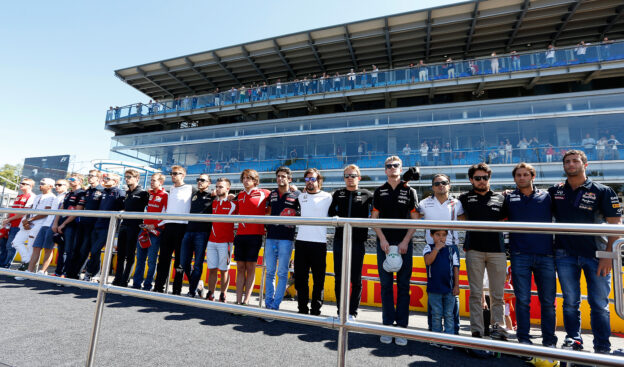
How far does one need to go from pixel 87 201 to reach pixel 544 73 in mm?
19158

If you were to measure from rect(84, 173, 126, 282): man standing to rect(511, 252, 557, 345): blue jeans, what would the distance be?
19.1 ft

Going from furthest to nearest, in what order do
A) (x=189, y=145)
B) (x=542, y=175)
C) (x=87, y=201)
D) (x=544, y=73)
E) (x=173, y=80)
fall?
(x=173, y=80) → (x=189, y=145) → (x=544, y=73) → (x=542, y=175) → (x=87, y=201)

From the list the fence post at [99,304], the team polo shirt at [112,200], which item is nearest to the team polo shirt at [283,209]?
the fence post at [99,304]

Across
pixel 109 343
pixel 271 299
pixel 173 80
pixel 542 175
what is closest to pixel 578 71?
pixel 542 175

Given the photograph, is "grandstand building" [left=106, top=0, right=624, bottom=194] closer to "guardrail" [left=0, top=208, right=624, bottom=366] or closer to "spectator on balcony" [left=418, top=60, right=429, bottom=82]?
"spectator on balcony" [left=418, top=60, right=429, bottom=82]

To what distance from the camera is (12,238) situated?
6234 millimetres

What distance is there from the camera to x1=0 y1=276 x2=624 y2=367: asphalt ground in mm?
2459

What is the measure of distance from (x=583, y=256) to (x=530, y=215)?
534 mm

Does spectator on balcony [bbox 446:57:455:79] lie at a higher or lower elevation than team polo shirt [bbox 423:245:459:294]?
higher

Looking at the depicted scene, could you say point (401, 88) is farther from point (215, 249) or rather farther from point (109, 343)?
point (109, 343)

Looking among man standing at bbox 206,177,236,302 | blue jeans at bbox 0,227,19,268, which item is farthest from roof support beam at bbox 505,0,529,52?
blue jeans at bbox 0,227,19,268

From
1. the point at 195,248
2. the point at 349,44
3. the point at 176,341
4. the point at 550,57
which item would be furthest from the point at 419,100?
the point at 176,341

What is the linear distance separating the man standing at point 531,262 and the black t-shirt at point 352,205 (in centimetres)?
150

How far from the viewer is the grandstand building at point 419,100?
13.6 m
